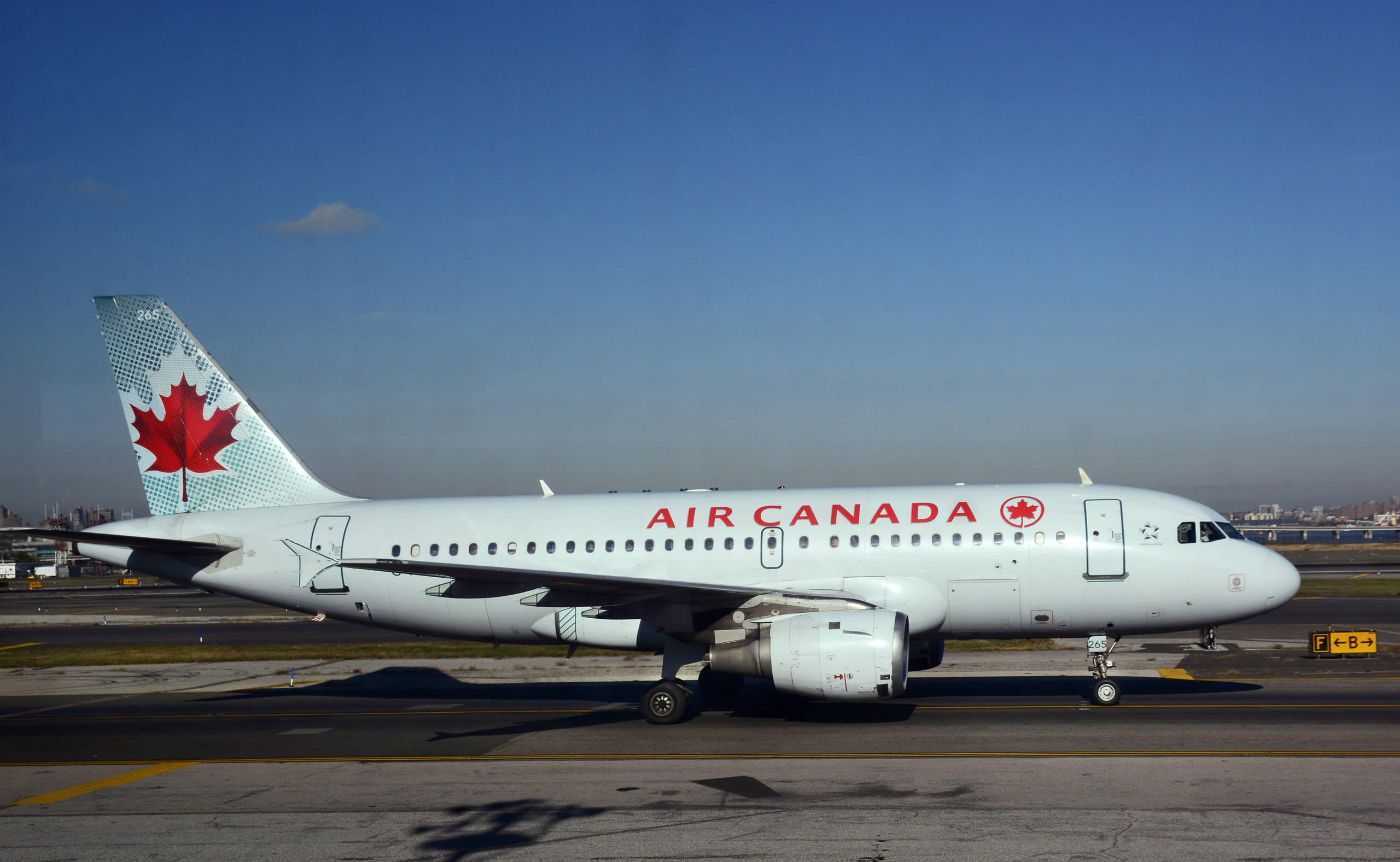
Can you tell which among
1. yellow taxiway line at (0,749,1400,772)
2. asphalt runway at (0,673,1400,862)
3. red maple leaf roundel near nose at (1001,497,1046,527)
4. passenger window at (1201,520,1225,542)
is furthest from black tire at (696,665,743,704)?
passenger window at (1201,520,1225,542)

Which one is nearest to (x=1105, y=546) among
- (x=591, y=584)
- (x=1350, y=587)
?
(x=591, y=584)

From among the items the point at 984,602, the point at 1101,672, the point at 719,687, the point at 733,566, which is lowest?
the point at 719,687

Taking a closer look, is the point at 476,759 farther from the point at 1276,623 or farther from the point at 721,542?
the point at 1276,623

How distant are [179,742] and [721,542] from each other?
1049 centimetres

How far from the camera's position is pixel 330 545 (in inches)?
907

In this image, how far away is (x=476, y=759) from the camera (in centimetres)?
1689

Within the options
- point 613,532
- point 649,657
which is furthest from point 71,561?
point 613,532

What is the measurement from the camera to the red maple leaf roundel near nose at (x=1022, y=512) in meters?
20.6

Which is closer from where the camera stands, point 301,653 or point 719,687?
point 719,687

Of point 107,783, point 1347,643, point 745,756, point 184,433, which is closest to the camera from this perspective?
point 107,783

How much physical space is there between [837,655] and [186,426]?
1605 centimetres

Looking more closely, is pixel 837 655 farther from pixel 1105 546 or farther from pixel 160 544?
pixel 160 544

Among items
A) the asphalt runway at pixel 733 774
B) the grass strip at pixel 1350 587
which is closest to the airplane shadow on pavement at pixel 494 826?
the asphalt runway at pixel 733 774

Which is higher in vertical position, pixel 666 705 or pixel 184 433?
pixel 184 433
